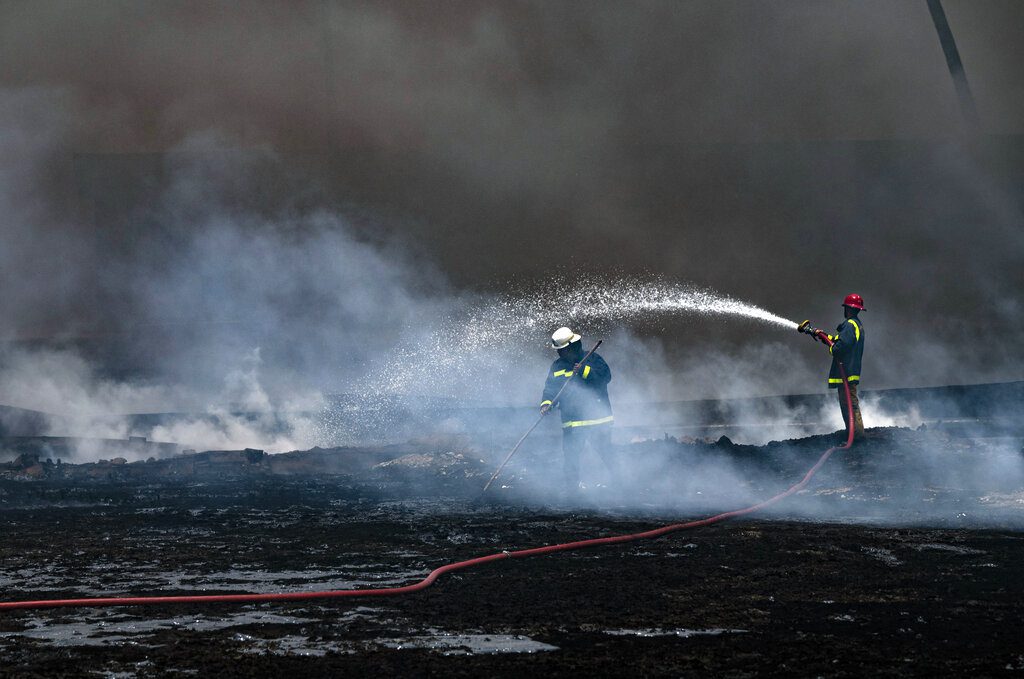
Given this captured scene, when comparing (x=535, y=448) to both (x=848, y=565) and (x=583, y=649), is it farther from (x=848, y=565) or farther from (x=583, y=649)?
(x=583, y=649)

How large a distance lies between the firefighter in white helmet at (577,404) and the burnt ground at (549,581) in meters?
0.70

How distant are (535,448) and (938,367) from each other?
33.4 feet

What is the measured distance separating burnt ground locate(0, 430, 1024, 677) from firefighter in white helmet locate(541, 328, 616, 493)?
696 mm

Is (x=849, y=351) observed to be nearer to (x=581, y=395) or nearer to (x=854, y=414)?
(x=854, y=414)

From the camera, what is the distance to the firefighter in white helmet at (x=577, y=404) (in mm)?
10477

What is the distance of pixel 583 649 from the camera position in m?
3.99

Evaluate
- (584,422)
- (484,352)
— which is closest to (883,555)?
(584,422)

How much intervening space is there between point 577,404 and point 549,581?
503cm

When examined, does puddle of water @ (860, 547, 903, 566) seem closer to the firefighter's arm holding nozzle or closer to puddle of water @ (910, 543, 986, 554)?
puddle of water @ (910, 543, 986, 554)

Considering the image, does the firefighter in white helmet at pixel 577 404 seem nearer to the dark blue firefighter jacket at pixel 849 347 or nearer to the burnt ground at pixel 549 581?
the burnt ground at pixel 549 581

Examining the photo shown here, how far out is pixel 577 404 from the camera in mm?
10508

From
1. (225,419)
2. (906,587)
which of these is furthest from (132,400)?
(906,587)

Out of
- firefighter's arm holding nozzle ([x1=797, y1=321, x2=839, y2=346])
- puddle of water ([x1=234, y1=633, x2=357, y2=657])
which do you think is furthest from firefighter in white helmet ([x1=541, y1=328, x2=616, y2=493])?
puddle of water ([x1=234, y1=633, x2=357, y2=657])

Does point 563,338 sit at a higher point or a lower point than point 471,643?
higher
